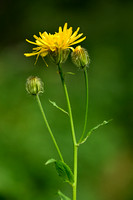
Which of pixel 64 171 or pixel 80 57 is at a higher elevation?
pixel 80 57

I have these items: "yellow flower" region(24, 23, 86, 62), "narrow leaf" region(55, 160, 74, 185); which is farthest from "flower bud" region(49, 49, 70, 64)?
"narrow leaf" region(55, 160, 74, 185)

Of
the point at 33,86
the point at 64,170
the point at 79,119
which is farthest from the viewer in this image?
the point at 79,119

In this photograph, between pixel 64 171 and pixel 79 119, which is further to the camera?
pixel 79 119

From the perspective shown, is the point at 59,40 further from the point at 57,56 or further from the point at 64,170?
the point at 64,170

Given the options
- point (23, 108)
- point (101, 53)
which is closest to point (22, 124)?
point (23, 108)

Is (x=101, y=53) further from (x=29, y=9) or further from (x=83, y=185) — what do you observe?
(x=83, y=185)

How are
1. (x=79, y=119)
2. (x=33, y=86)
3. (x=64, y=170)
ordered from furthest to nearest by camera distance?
(x=79, y=119), (x=33, y=86), (x=64, y=170)

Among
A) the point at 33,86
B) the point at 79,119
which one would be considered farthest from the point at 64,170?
the point at 79,119

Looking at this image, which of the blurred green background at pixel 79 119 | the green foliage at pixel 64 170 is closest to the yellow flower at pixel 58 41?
the green foliage at pixel 64 170

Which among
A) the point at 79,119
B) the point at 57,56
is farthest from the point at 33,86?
the point at 79,119
